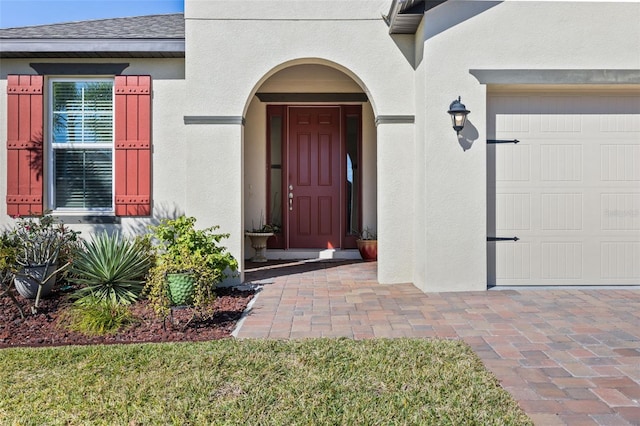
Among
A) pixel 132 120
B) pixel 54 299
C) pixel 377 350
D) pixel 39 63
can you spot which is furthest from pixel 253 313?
pixel 39 63

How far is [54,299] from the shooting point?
16.0ft

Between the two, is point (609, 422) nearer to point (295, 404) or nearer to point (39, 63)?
point (295, 404)

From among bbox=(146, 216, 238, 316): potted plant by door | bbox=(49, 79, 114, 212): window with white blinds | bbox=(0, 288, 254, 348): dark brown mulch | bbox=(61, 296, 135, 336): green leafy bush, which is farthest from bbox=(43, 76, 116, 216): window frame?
bbox=(61, 296, 135, 336): green leafy bush

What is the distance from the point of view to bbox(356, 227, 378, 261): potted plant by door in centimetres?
758

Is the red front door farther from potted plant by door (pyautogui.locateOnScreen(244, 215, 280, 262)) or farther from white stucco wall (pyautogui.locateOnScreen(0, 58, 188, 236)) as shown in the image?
white stucco wall (pyautogui.locateOnScreen(0, 58, 188, 236))

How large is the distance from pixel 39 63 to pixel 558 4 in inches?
260

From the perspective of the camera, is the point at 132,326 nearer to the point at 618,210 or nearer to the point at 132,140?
the point at 132,140

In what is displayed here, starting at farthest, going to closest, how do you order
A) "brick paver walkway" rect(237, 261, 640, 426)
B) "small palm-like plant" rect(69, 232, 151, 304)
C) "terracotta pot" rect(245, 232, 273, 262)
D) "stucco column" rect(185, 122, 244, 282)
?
1. "terracotta pot" rect(245, 232, 273, 262)
2. "stucco column" rect(185, 122, 244, 282)
3. "small palm-like plant" rect(69, 232, 151, 304)
4. "brick paver walkway" rect(237, 261, 640, 426)

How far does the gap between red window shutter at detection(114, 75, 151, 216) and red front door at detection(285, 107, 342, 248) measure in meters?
2.75

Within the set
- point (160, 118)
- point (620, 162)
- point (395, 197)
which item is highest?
point (160, 118)

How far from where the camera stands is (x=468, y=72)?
525cm

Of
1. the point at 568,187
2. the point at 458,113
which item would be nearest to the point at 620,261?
the point at 568,187

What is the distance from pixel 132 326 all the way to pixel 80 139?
3349mm

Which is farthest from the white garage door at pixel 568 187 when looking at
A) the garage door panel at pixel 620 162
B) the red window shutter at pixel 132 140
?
the red window shutter at pixel 132 140
